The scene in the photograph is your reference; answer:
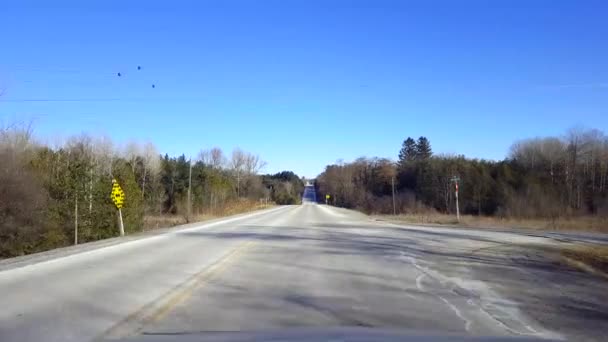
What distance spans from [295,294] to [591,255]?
1201cm

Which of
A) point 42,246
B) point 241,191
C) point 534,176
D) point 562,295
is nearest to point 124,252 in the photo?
point 562,295

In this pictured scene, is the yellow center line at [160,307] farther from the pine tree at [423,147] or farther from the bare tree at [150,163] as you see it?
the pine tree at [423,147]

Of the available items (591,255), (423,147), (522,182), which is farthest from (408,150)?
(591,255)

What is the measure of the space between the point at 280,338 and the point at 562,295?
7.16 m

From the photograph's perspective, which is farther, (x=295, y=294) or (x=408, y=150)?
(x=408, y=150)

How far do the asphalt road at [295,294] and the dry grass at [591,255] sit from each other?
35.6 inches

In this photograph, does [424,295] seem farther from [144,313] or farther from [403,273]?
[144,313]

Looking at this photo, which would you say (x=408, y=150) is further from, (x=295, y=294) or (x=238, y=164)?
(x=295, y=294)

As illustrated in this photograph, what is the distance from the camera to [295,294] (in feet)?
33.2

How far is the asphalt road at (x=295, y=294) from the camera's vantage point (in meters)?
7.52

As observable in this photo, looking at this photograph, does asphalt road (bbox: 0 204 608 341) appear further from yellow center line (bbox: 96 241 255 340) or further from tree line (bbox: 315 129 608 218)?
tree line (bbox: 315 129 608 218)

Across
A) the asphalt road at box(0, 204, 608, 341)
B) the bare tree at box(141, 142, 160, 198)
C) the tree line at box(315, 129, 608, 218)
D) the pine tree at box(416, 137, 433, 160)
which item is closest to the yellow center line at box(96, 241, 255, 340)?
the asphalt road at box(0, 204, 608, 341)

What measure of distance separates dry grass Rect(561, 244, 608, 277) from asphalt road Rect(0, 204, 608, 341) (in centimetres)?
90

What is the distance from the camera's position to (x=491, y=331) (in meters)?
7.14
